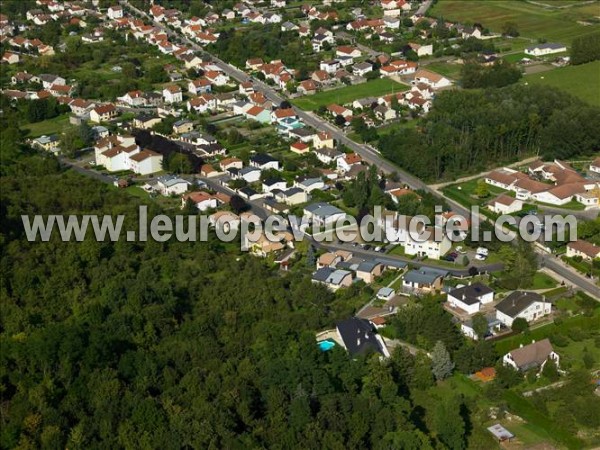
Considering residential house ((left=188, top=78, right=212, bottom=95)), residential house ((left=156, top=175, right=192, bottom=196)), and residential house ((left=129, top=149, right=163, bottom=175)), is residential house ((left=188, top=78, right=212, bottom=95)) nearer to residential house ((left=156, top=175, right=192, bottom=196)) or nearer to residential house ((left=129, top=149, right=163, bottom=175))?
residential house ((left=129, top=149, right=163, bottom=175))

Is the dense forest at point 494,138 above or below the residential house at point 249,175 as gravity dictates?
above

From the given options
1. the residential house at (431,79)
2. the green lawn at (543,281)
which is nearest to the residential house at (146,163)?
the residential house at (431,79)

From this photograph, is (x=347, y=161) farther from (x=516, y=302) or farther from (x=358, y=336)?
(x=358, y=336)

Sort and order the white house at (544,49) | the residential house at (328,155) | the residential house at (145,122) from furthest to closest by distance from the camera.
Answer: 1. the white house at (544,49)
2. the residential house at (145,122)
3. the residential house at (328,155)

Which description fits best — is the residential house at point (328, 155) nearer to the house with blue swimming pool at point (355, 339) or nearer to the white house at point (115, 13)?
the house with blue swimming pool at point (355, 339)

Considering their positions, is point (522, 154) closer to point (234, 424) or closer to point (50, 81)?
point (234, 424)
